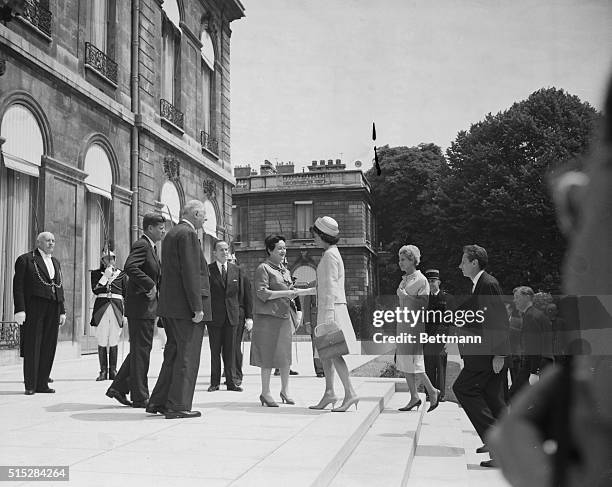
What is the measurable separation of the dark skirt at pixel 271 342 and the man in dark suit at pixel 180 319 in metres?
1.12

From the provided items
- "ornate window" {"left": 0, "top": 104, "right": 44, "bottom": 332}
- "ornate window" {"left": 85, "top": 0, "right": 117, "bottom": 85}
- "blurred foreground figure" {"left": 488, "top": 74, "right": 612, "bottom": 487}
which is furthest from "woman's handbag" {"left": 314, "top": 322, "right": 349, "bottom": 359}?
"blurred foreground figure" {"left": 488, "top": 74, "right": 612, "bottom": 487}

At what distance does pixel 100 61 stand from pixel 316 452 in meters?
5.36

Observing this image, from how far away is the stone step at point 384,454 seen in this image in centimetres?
397

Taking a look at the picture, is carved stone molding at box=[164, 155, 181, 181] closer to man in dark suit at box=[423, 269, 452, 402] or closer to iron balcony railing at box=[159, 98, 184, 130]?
iron balcony railing at box=[159, 98, 184, 130]

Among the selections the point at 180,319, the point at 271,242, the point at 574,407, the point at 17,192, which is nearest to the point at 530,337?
the point at 271,242

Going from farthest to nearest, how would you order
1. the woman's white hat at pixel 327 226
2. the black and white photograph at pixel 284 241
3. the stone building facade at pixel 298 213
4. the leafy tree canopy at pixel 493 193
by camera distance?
the stone building facade at pixel 298 213
the woman's white hat at pixel 327 226
the leafy tree canopy at pixel 493 193
the black and white photograph at pixel 284 241

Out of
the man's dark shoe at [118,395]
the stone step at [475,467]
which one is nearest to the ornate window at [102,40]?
the man's dark shoe at [118,395]

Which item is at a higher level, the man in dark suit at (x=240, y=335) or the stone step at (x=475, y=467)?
the man in dark suit at (x=240, y=335)

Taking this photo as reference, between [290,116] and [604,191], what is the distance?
425 cm

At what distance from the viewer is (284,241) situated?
7.30m

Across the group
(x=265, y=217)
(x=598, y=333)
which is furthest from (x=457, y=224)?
(x=598, y=333)

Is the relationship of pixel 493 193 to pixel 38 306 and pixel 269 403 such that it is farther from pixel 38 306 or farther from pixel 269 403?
pixel 38 306

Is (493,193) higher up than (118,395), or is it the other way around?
(493,193)

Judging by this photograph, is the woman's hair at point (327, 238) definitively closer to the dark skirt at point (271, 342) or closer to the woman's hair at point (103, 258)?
the dark skirt at point (271, 342)
